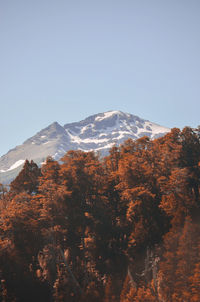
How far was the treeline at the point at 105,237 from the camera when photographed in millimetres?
23453

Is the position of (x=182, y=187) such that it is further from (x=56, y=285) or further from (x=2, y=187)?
(x=2, y=187)

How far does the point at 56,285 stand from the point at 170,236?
11378mm

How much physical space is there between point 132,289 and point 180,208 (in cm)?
850

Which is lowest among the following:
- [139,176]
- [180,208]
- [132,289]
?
[132,289]

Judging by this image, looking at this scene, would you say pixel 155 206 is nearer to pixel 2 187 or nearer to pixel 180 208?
pixel 180 208

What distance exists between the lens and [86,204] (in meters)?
31.3

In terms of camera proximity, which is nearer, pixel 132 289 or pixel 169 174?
pixel 132 289

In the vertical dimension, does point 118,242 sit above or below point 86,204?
below

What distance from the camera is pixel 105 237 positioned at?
30.2m

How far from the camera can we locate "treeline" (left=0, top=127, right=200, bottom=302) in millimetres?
23453

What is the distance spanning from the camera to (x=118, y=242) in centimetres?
2978

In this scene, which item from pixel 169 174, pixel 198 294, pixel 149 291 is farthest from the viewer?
pixel 169 174

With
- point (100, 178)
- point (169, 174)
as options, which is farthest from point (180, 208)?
point (100, 178)

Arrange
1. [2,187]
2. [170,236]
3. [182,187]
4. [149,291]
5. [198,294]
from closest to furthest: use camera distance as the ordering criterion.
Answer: [198,294]
[149,291]
[170,236]
[182,187]
[2,187]
